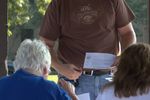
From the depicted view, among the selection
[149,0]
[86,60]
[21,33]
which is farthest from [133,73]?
[21,33]

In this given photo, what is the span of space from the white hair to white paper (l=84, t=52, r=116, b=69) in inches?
30.9

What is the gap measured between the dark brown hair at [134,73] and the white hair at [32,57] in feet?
1.65

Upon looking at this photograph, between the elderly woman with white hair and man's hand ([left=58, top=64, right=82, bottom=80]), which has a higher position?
the elderly woman with white hair

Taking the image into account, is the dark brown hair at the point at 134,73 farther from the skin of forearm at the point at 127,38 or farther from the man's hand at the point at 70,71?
the skin of forearm at the point at 127,38

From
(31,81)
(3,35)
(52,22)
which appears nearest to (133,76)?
(31,81)

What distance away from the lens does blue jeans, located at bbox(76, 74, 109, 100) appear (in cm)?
397

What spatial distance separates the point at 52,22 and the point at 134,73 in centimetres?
113

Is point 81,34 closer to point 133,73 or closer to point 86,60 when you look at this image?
point 86,60

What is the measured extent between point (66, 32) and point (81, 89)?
1.60ft

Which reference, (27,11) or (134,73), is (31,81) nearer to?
(134,73)

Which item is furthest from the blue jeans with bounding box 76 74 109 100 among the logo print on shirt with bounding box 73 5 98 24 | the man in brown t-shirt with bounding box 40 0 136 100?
the logo print on shirt with bounding box 73 5 98 24

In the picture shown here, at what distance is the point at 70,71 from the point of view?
3951mm

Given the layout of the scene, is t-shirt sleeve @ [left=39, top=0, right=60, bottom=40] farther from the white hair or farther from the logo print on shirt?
the white hair

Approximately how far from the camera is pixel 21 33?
5754 mm
